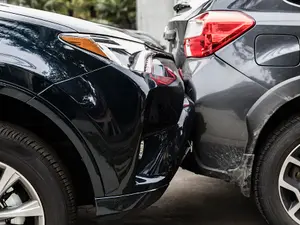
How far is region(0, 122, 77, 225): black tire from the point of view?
2.51 m

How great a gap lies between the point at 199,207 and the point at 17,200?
1.76m

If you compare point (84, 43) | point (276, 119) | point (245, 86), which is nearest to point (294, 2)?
point (245, 86)

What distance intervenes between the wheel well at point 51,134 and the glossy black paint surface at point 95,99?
0.16 metres

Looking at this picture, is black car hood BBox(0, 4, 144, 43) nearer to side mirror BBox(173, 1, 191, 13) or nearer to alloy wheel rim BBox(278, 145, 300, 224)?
side mirror BBox(173, 1, 191, 13)

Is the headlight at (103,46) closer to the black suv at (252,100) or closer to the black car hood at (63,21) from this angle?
the black car hood at (63,21)

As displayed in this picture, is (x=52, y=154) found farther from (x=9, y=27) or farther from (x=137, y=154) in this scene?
(x=9, y=27)

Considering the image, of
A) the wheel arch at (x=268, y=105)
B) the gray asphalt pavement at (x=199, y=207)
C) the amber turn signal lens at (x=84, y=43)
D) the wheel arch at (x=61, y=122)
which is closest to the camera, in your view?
the wheel arch at (x=61, y=122)

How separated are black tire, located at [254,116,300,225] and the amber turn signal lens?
119cm

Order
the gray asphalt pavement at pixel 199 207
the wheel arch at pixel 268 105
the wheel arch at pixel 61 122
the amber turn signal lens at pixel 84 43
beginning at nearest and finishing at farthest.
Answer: the wheel arch at pixel 61 122, the amber turn signal lens at pixel 84 43, the wheel arch at pixel 268 105, the gray asphalt pavement at pixel 199 207

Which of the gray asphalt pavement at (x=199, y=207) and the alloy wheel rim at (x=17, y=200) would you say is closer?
the alloy wheel rim at (x=17, y=200)

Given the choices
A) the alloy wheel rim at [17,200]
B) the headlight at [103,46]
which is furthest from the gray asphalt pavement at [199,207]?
the headlight at [103,46]

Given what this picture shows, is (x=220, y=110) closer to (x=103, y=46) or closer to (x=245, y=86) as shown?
(x=245, y=86)

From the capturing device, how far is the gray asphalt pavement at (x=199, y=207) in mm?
3636

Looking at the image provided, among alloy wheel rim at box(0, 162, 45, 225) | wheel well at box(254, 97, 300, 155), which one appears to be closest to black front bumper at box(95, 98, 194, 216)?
alloy wheel rim at box(0, 162, 45, 225)
